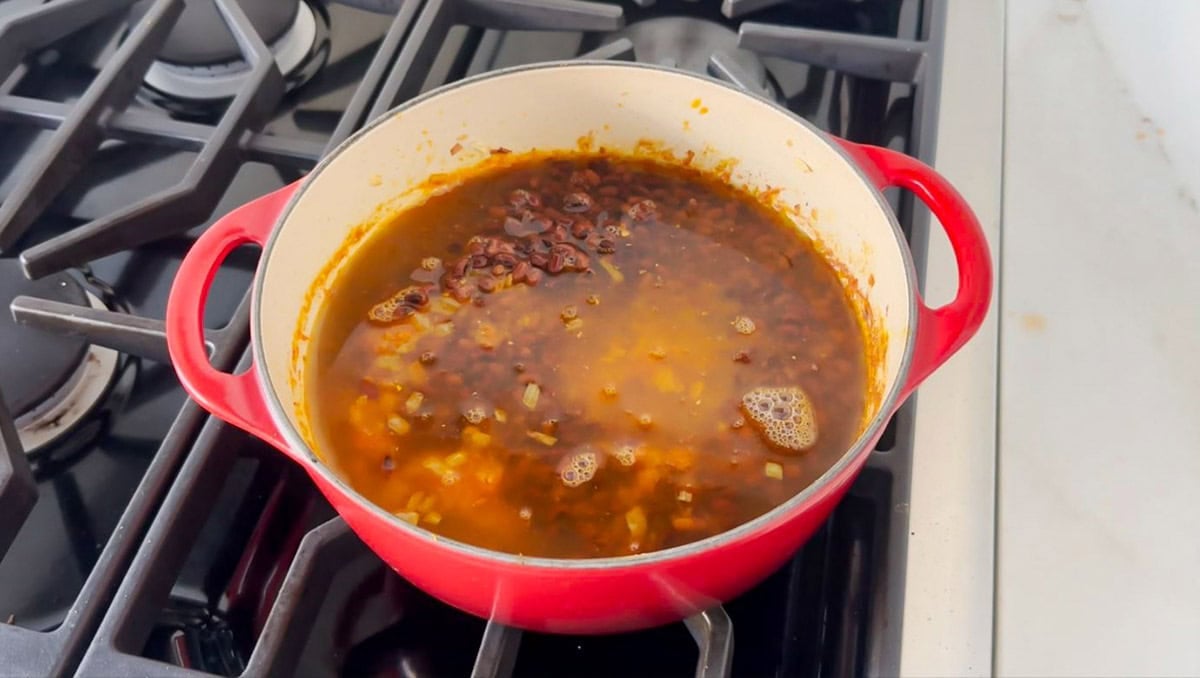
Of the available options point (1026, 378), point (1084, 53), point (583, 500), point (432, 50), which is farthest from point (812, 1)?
point (583, 500)

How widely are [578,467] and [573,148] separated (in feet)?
1.17

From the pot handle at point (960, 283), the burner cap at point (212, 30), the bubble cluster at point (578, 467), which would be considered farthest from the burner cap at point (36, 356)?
the pot handle at point (960, 283)

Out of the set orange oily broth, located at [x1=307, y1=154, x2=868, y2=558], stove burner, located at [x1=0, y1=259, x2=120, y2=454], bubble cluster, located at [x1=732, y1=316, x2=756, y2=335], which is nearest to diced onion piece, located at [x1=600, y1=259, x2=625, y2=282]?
orange oily broth, located at [x1=307, y1=154, x2=868, y2=558]

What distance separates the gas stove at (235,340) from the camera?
25.7 inches

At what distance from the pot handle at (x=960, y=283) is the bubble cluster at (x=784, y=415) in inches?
5.3

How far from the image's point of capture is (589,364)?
0.80 m

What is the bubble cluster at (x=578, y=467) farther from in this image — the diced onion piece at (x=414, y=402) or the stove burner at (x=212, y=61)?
the stove burner at (x=212, y=61)

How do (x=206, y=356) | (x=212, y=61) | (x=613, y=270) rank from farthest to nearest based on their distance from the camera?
1. (x=212, y=61)
2. (x=613, y=270)
3. (x=206, y=356)

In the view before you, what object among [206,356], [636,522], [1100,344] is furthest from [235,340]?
[1100,344]

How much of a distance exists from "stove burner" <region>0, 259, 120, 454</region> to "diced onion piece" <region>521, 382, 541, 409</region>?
359 mm

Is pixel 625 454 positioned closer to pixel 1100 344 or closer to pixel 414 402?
pixel 414 402

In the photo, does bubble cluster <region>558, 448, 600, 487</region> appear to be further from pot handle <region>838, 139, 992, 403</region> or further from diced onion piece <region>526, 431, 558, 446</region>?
pot handle <region>838, 139, 992, 403</region>

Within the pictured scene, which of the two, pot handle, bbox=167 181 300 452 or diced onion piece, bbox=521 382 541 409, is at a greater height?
pot handle, bbox=167 181 300 452

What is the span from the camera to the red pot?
56 centimetres
